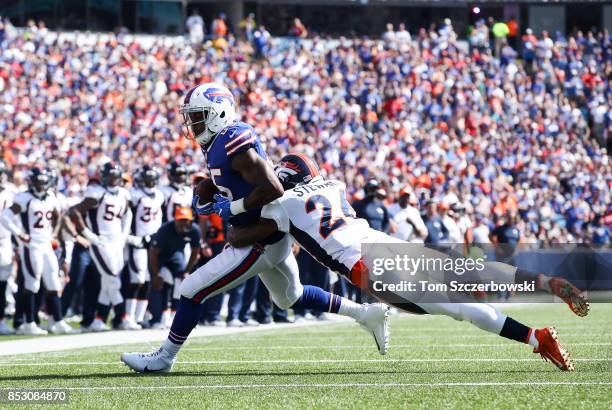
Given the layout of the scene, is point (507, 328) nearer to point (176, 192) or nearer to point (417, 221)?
point (176, 192)

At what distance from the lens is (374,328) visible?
7.58m

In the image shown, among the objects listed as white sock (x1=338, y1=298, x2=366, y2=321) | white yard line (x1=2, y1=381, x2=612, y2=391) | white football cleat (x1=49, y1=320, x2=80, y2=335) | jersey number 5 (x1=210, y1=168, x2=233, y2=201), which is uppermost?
jersey number 5 (x1=210, y1=168, x2=233, y2=201)

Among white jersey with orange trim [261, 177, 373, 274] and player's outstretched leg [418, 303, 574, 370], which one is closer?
Answer: player's outstretched leg [418, 303, 574, 370]

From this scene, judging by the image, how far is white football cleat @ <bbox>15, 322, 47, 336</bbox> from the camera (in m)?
11.8

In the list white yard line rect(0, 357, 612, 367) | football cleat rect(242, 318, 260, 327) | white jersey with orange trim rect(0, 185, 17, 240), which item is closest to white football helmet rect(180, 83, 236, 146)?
white yard line rect(0, 357, 612, 367)

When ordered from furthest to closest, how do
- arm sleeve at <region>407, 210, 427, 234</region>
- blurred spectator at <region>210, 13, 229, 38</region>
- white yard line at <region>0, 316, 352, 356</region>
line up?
blurred spectator at <region>210, 13, 229, 38</region>, arm sleeve at <region>407, 210, 427, 234</region>, white yard line at <region>0, 316, 352, 356</region>

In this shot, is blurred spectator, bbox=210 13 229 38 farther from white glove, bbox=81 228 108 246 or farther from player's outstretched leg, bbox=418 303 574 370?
player's outstretched leg, bbox=418 303 574 370

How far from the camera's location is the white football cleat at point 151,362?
7.35 metres

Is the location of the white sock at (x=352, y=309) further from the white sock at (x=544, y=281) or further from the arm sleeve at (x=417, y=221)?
the arm sleeve at (x=417, y=221)

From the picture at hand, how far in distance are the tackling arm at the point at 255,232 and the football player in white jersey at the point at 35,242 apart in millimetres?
5259

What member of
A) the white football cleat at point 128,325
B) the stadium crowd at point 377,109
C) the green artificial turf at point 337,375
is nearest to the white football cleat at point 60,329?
the white football cleat at point 128,325

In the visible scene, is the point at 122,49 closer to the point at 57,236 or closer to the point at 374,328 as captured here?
the point at 57,236

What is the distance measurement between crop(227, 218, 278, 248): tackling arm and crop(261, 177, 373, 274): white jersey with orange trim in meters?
0.04

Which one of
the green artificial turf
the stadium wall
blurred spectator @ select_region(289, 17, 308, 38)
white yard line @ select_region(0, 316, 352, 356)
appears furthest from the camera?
the stadium wall
